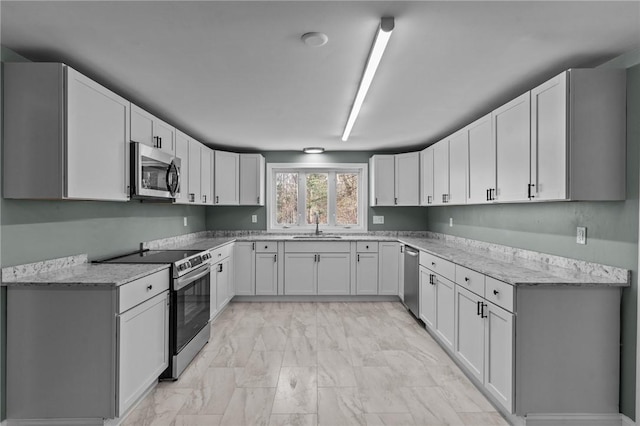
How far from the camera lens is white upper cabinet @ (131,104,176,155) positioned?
283cm

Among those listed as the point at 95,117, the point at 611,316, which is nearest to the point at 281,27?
the point at 95,117

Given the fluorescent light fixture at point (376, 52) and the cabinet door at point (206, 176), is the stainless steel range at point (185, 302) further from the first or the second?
the fluorescent light fixture at point (376, 52)

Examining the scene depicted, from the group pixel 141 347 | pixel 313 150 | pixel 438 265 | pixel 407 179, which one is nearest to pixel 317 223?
pixel 313 150

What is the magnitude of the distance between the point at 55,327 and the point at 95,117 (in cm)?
133

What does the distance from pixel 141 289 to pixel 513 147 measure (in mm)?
2871

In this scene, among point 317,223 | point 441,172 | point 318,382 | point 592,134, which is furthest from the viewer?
point 317,223

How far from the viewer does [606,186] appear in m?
2.14

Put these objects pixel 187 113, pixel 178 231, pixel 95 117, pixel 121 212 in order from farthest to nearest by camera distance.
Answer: pixel 178 231 < pixel 187 113 < pixel 121 212 < pixel 95 117

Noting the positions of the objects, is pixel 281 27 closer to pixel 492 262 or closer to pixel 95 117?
pixel 95 117

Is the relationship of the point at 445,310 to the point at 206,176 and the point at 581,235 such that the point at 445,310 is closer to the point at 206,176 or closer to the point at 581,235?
the point at 581,235

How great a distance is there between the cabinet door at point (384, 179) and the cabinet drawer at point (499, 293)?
297 centimetres

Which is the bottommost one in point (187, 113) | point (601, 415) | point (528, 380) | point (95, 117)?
point (601, 415)

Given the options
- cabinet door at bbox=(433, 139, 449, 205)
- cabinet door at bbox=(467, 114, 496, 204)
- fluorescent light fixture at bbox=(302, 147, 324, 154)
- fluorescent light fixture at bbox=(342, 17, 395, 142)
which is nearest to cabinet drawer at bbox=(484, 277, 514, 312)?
cabinet door at bbox=(467, 114, 496, 204)

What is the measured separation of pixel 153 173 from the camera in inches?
118
